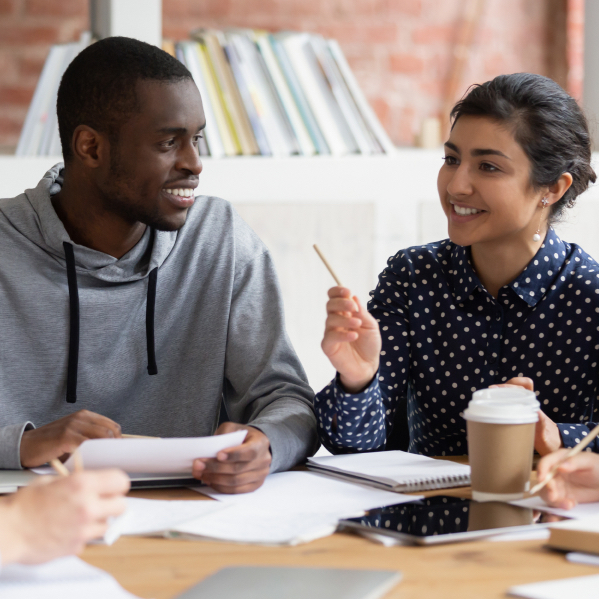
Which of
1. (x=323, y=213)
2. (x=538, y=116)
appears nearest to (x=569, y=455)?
(x=538, y=116)

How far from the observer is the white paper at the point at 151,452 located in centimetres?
100

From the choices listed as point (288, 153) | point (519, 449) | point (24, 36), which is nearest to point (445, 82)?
point (288, 153)

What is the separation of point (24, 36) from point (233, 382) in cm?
156

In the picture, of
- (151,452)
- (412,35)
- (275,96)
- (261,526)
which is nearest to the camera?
(261,526)

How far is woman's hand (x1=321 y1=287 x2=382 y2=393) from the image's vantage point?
3.74 ft

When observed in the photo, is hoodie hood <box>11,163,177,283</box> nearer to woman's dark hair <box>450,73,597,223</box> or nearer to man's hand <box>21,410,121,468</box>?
man's hand <box>21,410,121,468</box>

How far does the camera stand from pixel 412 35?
Answer: 279 centimetres

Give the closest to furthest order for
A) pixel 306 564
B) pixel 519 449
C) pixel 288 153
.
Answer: pixel 306 564 < pixel 519 449 < pixel 288 153

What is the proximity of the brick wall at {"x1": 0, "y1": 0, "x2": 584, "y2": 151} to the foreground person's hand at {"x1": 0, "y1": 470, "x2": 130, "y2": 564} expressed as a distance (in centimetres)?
215

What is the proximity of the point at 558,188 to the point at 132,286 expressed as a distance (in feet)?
2.71

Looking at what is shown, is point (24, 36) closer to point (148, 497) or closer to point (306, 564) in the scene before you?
point (148, 497)

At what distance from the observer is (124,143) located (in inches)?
56.4

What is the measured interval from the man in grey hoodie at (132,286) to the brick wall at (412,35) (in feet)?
4.10

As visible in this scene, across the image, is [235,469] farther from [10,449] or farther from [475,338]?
[475,338]
